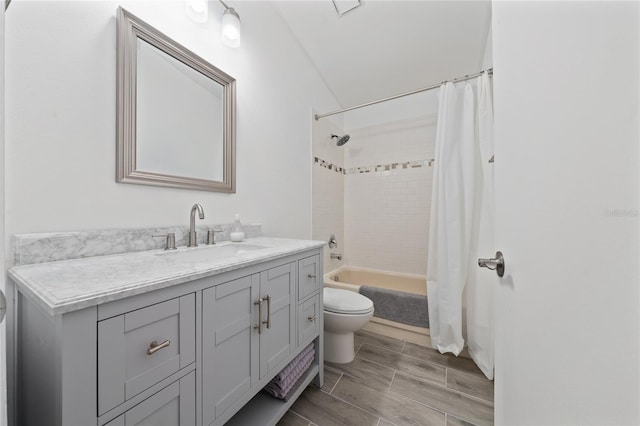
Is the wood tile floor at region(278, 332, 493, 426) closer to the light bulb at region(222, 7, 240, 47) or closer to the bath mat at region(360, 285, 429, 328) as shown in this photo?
the bath mat at region(360, 285, 429, 328)

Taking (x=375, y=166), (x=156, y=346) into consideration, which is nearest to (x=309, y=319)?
(x=156, y=346)

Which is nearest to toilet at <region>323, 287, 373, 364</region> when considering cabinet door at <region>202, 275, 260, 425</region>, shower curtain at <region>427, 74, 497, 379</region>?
shower curtain at <region>427, 74, 497, 379</region>

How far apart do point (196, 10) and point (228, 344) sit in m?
1.56

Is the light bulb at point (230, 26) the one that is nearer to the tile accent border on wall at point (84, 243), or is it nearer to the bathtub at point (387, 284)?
the tile accent border on wall at point (84, 243)

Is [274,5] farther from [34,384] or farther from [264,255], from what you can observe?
[34,384]

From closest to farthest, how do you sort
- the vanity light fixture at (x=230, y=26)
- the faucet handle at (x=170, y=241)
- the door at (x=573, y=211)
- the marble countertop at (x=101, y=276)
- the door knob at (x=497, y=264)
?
the door at (x=573, y=211) → the marble countertop at (x=101, y=276) → the door knob at (x=497, y=264) → the faucet handle at (x=170, y=241) → the vanity light fixture at (x=230, y=26)

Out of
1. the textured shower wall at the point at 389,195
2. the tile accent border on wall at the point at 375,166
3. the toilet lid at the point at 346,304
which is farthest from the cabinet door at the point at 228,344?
the textured shower wall at the point at 389,195

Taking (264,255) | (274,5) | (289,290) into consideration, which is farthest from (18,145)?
(274,5)

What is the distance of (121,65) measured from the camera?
94 cm

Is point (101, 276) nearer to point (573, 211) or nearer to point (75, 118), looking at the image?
point (75, 118)

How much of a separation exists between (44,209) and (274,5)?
6.33 ft

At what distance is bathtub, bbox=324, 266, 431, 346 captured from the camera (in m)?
1.91

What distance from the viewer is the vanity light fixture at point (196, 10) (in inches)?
45.1

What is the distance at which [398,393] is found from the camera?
4.45ft
